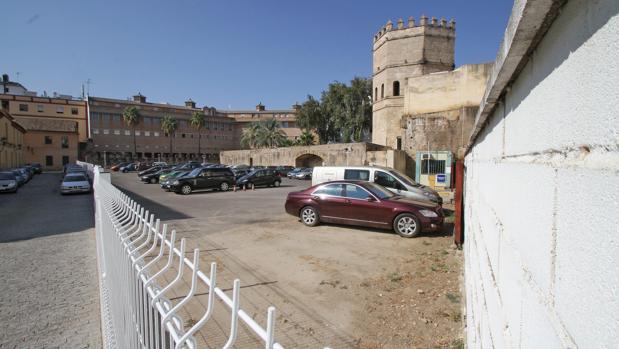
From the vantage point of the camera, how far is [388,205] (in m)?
9.34

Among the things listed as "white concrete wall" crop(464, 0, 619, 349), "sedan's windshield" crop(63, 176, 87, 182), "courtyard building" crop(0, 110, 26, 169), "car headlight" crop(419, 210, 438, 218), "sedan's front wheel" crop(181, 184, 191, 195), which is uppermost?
"courtyard building" crop(0, 110, 26, 169)

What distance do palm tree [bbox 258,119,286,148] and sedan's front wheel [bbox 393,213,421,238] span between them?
61964 mm

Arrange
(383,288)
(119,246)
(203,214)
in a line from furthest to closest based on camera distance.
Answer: (203,214)
(383,288)
(119,246)

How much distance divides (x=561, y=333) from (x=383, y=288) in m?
4.94

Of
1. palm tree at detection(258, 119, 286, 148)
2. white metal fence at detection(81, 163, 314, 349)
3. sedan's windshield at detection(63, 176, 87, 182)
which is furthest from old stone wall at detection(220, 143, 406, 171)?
white metal fence at detection(81, 163, 314, 349)

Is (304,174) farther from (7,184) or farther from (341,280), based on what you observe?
(341,280)

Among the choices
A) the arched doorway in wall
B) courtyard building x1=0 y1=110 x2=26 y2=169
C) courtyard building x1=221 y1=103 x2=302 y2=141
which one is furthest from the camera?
courtyard building x1=221 y1=103 x2=302 y2=141

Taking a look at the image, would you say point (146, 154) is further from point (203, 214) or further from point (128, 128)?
point (203, 214)

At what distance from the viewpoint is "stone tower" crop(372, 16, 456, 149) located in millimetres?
35438

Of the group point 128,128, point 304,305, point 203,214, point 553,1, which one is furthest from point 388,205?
point 128,128

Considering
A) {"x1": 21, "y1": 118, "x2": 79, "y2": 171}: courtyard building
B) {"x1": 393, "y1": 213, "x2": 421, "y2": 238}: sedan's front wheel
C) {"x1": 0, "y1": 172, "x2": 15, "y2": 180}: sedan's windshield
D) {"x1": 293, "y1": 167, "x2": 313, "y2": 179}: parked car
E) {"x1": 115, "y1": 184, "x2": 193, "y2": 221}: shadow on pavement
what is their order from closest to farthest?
{"x1": 393, "y1": 213, "x2": 421, "y2": 238}: sedan's front wheel, {"x1": 115, "y1": 184, "x2": 193, "y2": 221}: shadow on pavement, {"x1": 0, "y1": 172, "x2": 15, "y2": 180}: sedan's windshield, {"x1": 293, "y1": 167, "x2": 313, "y2": 179}: parked car, {"x1": 21, "y1": 118, "x2": 79, "y2": 171}: courtyard building

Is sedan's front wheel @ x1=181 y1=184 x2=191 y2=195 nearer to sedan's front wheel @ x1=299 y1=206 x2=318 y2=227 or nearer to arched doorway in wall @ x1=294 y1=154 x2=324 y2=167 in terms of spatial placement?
sedan's front wheel @ x1=299 y1=206 x2=318 y2=227

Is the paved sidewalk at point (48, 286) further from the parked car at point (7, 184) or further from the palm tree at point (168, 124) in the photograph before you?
the palm tree at point (168, 124)

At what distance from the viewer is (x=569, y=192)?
85 cm
